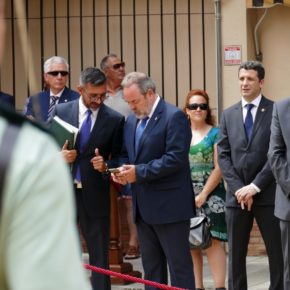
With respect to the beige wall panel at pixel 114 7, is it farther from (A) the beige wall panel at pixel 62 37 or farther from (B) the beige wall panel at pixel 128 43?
(A) the beige wall panel at pixel 62 37

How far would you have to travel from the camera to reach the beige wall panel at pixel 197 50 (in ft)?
39.1

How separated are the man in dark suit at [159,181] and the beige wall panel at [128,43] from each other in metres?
3.99

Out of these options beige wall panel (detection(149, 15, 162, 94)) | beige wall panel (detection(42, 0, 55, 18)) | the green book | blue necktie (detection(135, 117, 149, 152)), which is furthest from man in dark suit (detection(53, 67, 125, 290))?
Result: beige wall panel (detection(42, 0, 55, 18))

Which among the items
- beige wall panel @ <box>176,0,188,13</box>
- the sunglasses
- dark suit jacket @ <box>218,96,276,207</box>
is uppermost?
Answer: beige wall panel @ <box>176,0,188,13</box>

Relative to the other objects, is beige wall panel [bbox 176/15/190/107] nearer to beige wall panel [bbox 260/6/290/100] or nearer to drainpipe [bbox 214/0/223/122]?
drainpipe [bbox 214/0/223/122]

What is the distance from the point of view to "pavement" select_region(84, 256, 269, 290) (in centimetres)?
977

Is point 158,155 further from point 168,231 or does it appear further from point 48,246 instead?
point 48,246

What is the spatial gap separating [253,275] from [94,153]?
2.73 meters

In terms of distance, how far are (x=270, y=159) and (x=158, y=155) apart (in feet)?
2.94

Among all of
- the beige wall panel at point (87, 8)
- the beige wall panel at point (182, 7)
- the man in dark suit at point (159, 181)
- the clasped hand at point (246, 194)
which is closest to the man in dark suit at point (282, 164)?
the clasped hand at point (246, 194)

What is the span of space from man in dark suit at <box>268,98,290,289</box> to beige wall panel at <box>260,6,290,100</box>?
3.60m

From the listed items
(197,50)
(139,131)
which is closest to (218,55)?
(197,50)

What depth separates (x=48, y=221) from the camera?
1.51m

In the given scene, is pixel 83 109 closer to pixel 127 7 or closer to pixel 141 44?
pixel 141 44
